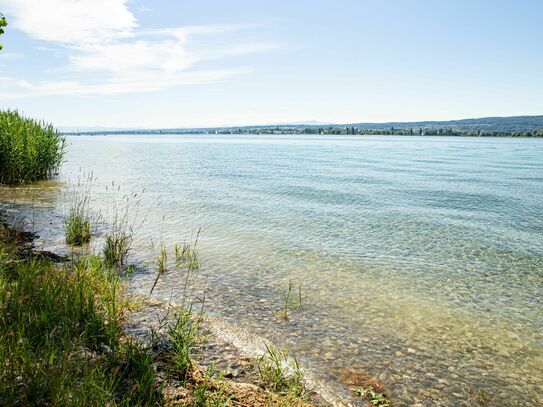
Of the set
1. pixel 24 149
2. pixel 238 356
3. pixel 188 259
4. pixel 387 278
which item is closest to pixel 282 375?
pixel 238 356

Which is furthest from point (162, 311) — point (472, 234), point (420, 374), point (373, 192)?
point (373, 192)

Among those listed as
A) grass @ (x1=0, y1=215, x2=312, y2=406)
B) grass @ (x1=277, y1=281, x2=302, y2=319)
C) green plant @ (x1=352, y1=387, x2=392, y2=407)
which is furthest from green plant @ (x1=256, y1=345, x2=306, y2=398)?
grass @ (x1=277, y1=281, x2=302, y2=319)

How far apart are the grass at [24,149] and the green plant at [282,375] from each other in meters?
24.3

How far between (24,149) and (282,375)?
26297mm

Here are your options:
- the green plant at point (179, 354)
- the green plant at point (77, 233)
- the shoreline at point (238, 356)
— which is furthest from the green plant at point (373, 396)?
the green plant at point (77, 233)

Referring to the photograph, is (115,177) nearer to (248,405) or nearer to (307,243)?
(307,243)

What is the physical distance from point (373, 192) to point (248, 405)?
82.9 feet

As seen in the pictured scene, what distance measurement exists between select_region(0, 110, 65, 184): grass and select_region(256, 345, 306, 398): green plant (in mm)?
24340

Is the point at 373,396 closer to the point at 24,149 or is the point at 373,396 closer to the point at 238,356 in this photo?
the point at 238,356

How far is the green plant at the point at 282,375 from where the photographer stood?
5957 millimetres

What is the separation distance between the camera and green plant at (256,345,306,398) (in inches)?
235

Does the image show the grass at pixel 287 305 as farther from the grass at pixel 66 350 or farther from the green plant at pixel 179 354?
the grass at pixel 66 350

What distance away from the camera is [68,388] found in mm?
4434

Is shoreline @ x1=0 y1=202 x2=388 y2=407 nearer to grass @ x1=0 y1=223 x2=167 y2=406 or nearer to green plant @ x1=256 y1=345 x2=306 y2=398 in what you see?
green plant @ x1=256 y1=345 x2=306 y2=398
